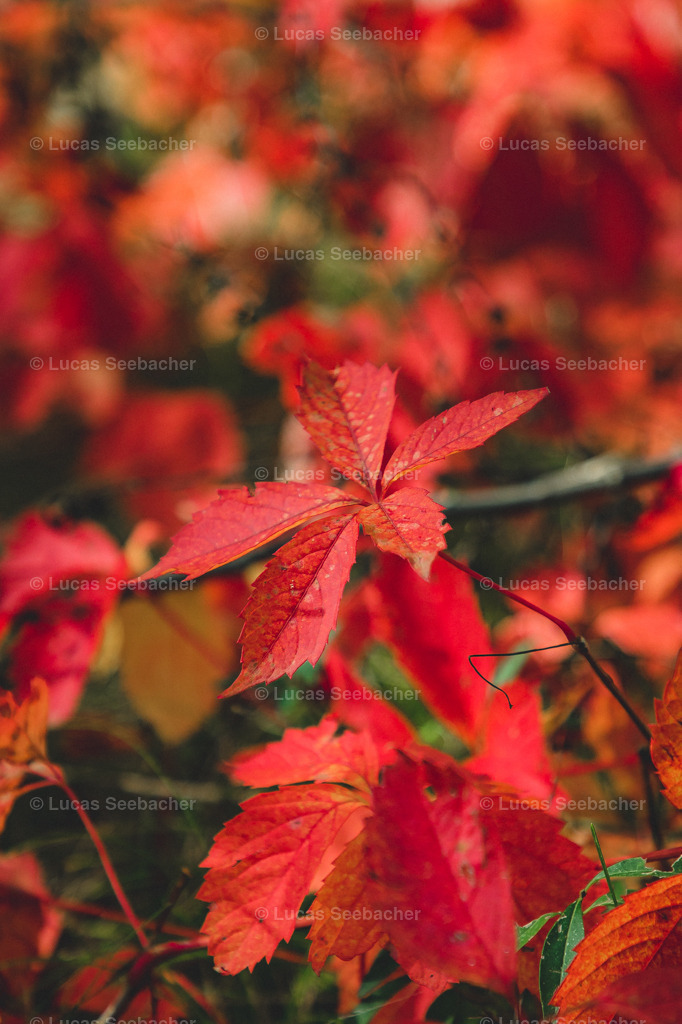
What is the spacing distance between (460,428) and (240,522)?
0.14 meters

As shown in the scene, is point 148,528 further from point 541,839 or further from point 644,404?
point 644,404

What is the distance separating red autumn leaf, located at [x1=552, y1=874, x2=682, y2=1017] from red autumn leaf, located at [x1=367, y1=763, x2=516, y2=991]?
55 mm

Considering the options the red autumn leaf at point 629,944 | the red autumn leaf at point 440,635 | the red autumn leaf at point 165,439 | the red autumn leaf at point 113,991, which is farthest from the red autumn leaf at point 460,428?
the red autumn leaf at point 165,439

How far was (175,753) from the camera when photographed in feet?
2.64

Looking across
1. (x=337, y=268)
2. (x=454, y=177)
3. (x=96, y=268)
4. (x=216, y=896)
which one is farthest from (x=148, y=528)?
(x=337, y=268)

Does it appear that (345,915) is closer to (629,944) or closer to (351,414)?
(629,944)

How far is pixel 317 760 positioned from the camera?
1.34ft

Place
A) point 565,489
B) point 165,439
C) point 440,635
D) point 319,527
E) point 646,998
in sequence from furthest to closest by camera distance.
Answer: point 165,439, point 565,489, point 440,635, point 319,527, point 646,998

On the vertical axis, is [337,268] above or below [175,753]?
above

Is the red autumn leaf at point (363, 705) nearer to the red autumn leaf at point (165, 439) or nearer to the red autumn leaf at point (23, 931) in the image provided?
the red autumn leaf at point (23, 931)

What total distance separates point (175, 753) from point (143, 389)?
927 mm

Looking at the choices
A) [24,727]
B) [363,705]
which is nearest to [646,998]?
[363,705]

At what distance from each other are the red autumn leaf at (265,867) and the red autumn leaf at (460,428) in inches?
8.2

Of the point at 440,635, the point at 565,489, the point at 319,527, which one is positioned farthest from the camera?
the point at 565,489
